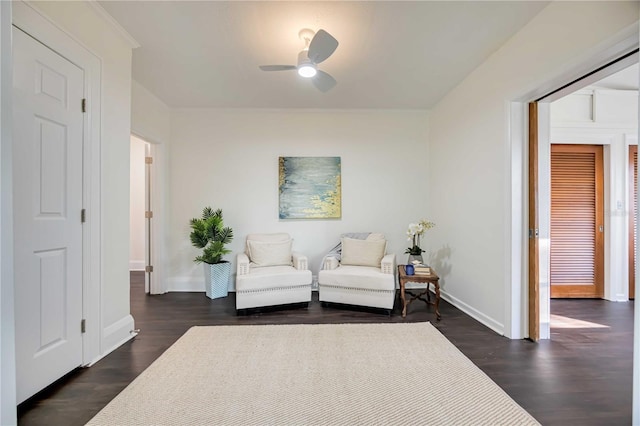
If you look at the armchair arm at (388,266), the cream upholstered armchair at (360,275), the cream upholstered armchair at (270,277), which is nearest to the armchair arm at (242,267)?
the cream upholstered armchair at (270,277)

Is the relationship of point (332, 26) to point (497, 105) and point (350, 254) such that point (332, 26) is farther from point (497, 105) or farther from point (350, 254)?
point (350, 254)

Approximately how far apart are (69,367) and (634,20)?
4039 mm

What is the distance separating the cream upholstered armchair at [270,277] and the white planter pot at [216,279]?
1.63 ft

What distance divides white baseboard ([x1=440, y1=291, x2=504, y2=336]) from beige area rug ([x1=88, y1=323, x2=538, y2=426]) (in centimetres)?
62

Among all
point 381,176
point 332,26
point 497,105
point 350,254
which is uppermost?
point 332,26

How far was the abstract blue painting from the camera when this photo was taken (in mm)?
4254

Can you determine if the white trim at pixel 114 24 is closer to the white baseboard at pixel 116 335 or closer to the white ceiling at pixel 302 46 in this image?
the white ceiling at pixel 302 46

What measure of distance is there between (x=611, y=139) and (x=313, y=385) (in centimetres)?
467

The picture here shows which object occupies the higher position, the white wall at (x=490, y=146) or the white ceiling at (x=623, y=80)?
the white ceiling at (x=623, y=80)

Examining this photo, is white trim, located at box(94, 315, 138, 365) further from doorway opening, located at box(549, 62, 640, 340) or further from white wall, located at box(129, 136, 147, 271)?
doorway opening, located at box(549, 62, 640, 340)

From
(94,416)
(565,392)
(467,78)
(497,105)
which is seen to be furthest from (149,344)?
(467,78)

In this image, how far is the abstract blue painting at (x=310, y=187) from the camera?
167 inches

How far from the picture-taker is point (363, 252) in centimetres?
370

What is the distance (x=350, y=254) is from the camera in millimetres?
3742
